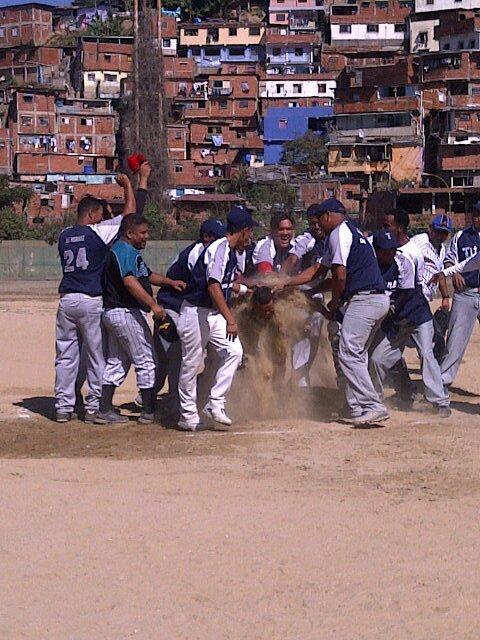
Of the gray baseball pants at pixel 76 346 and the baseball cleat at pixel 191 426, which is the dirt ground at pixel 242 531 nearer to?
the baseball cleat at pixel 191 426

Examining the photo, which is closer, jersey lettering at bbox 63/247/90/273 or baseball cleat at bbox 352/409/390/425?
baseball cleat at bbox 352/409/390/425

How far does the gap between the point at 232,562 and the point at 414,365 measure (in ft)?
29.0

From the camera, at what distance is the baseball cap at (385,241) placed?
34.9 feet

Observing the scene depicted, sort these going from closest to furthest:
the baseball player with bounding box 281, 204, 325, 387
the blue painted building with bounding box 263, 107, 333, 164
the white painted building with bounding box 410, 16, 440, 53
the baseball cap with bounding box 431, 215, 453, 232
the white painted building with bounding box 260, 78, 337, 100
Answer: the baseball player with bounding box 281, 204, 325, 387, the baseball cap with bounding box 431, 215, 453, 232, the blue painted building with bounding box 263, 107, 333, 164, the white painted building with bounding box 260, 78, 337, 100, the white painted building with bounding box 410, 16, 440, 53

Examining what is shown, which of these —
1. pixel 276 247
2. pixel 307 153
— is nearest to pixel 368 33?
pixel 307 153

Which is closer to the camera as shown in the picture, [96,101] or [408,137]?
[408,137]

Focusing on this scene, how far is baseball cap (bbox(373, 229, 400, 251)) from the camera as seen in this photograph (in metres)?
10.6

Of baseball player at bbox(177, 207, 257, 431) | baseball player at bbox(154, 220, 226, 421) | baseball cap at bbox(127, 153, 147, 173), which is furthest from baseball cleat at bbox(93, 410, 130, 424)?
baseball cap at bbox(127, 153, 147, 173)

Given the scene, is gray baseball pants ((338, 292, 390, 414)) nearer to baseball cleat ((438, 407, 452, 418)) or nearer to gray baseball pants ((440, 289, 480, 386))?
baseball cleat ((438, 407, 452, 418))

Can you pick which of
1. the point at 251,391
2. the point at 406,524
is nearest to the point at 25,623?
the point at 406,524

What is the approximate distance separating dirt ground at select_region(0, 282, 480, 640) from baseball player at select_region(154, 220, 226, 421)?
56 centimetres

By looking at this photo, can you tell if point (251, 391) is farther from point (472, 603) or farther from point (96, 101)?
point (96, 101)

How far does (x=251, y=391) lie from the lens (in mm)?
10773

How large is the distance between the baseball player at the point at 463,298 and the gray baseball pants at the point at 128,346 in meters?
3.20
